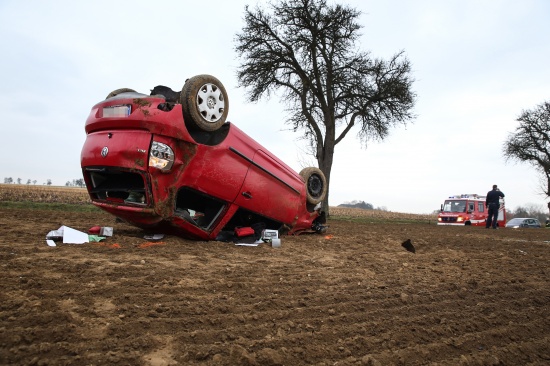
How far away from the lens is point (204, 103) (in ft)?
16.5

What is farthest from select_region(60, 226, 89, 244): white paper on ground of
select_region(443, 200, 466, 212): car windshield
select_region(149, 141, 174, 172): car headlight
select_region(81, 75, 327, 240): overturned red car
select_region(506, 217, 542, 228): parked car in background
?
select_region(506, 217, 542, 228): parked car in background

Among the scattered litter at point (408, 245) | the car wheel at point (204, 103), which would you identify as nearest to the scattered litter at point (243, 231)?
the car wheel at point (204, 103)

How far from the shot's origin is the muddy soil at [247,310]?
2129mm

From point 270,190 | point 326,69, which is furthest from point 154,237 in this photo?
point 326,69

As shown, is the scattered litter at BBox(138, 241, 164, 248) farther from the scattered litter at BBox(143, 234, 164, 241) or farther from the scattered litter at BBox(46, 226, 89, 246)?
the scattered litter at BBox(46, 226, 89, 246)

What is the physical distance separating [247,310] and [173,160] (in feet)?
8.13

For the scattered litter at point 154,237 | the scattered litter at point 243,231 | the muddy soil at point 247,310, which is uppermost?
the scattered litter at point 243,231

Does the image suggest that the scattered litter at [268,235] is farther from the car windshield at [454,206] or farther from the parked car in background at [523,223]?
the parked car in background at [523,223]

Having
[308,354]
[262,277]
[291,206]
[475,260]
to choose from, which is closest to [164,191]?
[262,277]

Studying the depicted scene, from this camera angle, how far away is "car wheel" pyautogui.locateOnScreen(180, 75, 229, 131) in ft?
16.0

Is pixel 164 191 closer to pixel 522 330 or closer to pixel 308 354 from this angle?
pixel 308 354

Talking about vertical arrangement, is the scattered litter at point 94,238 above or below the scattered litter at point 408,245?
below

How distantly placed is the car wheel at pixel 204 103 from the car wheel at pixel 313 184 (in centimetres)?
253

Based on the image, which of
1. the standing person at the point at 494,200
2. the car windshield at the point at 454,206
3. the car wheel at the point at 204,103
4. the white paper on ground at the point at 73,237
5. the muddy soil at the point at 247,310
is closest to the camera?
the muddy soil at the point at 247,310
